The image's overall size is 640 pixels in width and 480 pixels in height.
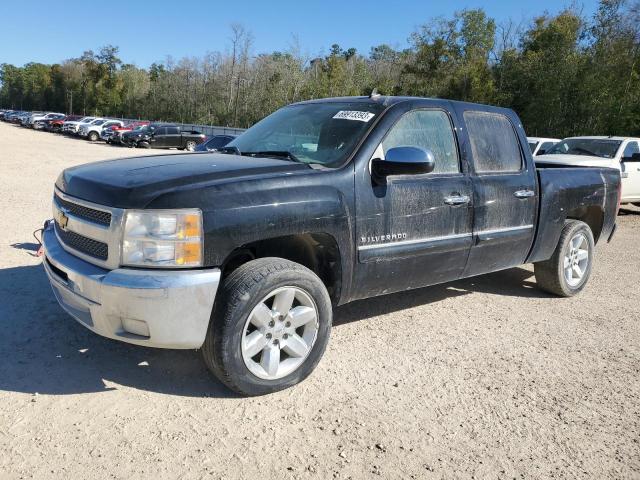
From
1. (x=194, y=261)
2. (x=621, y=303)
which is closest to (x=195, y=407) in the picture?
(x=194, y=261)

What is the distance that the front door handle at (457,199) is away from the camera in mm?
3998

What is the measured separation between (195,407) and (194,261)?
853mm

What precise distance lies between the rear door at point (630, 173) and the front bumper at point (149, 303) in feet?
38.7

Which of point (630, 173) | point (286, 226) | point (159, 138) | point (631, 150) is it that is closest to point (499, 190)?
point (286, 226)

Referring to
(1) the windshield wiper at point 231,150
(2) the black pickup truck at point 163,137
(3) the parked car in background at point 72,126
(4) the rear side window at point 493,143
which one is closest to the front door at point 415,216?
(4) the rear side window at point 493,143

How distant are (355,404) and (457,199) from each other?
1787mm

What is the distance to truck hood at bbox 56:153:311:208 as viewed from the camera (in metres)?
2.86

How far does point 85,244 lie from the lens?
3100mm

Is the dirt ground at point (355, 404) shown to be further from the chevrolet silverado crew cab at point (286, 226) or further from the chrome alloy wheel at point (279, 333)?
the chevrolet silverado crew cab at point (286, 226)

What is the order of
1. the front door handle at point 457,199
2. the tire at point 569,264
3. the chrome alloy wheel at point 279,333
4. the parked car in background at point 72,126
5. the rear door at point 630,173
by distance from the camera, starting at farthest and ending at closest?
the parked car in background at point 72,126 → the rear door at point 630,173 → the tire at point 569,264 → the front door handle at point 457,199 → the chrome alloy wheel at point 279,333

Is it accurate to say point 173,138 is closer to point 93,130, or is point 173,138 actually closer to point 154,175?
point 93,130

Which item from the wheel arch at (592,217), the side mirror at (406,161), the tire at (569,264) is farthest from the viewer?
the wheel arch at (592,217)

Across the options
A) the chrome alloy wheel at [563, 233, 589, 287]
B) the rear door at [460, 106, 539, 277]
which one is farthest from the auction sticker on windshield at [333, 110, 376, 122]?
the chrome alloy wheel at [563, 233, 589, 287]

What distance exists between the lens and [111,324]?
2.87 m
